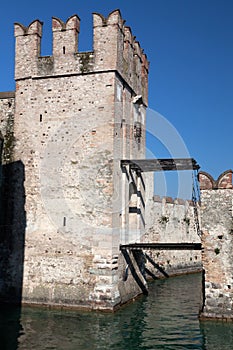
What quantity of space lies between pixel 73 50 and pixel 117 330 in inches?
326

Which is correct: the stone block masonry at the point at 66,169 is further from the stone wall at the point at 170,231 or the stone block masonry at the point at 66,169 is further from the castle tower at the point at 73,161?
the stone wall at the point at 170,231

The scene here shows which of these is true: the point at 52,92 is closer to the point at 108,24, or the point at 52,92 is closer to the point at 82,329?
the point at 108,24

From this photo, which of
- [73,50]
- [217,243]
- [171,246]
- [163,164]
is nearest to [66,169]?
[163,164]

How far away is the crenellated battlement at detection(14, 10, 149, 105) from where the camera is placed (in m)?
12.5

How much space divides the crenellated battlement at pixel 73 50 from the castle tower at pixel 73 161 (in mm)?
32

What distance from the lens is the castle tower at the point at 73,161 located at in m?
12.1

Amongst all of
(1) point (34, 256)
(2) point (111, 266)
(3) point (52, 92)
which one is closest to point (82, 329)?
(2) point (111, 266)

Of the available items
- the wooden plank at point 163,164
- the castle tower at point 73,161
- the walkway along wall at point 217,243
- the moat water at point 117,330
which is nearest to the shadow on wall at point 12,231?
the castle tower at point 73,161

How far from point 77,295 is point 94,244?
5.09ft

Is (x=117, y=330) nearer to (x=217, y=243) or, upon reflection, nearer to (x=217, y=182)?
(x=217, y=243)

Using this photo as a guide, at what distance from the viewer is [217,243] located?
11.2 m

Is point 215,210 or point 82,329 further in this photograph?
point 215,210

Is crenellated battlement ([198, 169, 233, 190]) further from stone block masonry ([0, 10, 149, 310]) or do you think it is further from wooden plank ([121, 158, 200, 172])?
stone block masonry ([0, 10, 149, 310])

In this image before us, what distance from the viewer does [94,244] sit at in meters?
12.1
